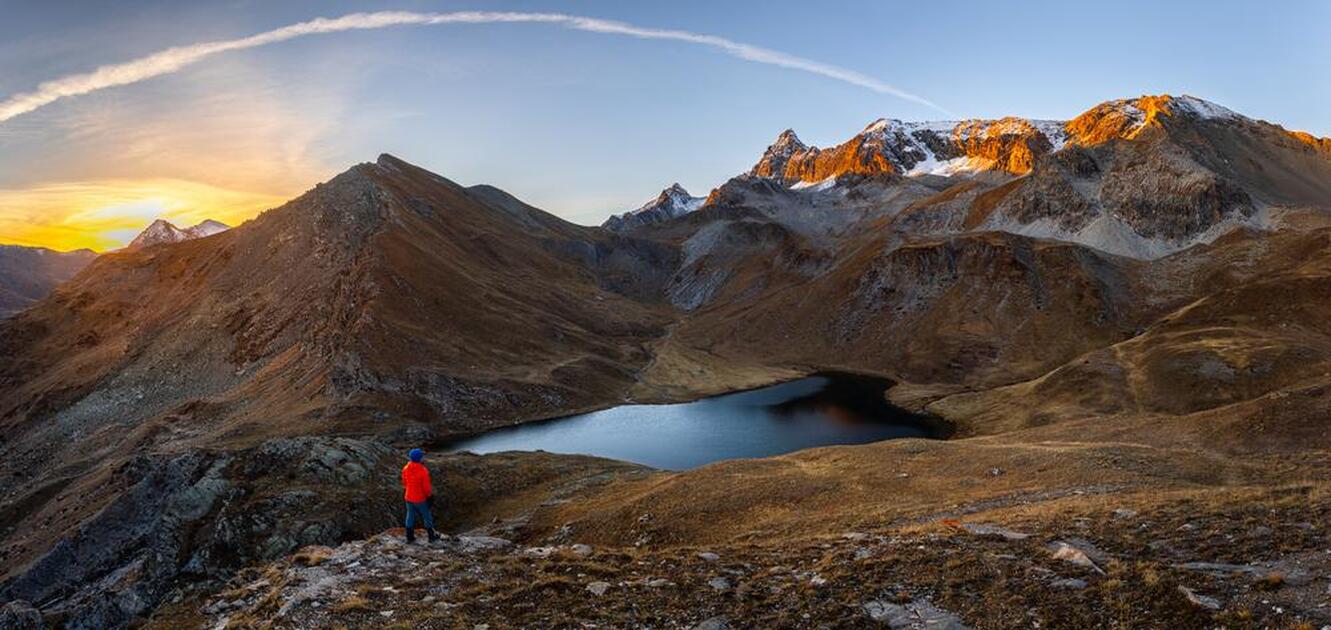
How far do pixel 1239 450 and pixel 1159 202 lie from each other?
172 meters

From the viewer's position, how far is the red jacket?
79.6ft

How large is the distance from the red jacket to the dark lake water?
5685 cm

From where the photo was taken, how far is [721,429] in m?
103

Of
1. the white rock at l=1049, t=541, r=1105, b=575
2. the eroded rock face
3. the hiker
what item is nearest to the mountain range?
the eroded rock face

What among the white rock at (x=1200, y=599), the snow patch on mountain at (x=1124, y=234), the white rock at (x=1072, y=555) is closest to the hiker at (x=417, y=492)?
the white rock at (x=1072, y=555)

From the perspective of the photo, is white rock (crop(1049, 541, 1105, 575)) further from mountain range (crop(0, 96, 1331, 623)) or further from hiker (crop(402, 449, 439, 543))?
hiker (crop(402, 449, 439, 543))

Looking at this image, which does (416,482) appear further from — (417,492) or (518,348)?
(518,348)

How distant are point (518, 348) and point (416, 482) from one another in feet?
408

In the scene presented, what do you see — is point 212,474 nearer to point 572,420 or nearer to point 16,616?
point 16,616

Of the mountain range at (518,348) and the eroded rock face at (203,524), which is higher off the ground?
the mountain range at (518,348)

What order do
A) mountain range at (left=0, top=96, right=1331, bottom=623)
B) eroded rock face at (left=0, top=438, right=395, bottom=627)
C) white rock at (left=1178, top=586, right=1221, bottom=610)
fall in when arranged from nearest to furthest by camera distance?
white rock at (left=1178, top=586, right=1221, bottom=610) → eroded rock face at (left=0, top=438, right=395, bottom=627) → mountain range at (left=0, top=96, right=1331, bottom=623)

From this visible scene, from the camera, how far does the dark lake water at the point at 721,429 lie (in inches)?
3534

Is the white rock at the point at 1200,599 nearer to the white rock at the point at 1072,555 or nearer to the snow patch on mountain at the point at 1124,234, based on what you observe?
the white rock at the point at 1072,555

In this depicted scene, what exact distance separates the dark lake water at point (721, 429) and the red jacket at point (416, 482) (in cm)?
5685
